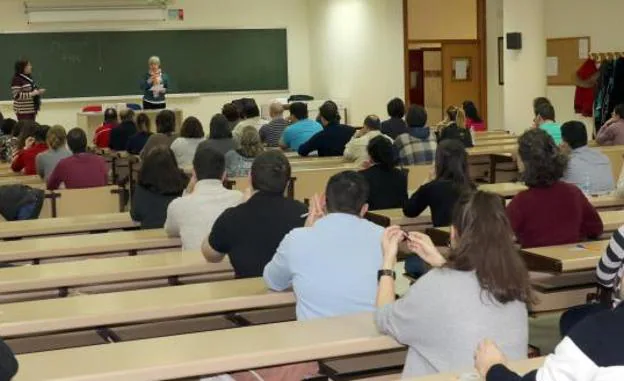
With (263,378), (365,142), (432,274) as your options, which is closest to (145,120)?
(365,142)

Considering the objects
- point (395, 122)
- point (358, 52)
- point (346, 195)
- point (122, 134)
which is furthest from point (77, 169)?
point (358, 52)

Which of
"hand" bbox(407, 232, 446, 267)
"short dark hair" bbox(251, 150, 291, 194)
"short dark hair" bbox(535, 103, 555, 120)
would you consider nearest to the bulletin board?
"short dark hair" bbox(535, 103, 555, 120)

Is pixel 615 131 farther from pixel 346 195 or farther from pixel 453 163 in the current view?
pixel 346 195

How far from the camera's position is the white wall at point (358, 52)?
15.1 meters

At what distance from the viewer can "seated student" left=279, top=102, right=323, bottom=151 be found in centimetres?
968

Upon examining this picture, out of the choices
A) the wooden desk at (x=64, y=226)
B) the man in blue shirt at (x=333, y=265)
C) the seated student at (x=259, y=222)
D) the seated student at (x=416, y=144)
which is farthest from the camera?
Answer: the seated student at (x=416, y=144)

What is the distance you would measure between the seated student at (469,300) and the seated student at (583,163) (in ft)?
11.9

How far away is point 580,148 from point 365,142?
2365 millimetres

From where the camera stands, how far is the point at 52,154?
7.82 m

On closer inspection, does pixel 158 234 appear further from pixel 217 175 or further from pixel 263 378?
pixel 263 378

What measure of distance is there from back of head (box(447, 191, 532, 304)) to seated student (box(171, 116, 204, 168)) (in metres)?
5.78

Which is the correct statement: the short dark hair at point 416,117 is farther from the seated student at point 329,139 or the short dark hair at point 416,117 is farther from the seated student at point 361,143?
the seated student at point 329,139

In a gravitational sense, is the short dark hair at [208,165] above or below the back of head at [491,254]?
above

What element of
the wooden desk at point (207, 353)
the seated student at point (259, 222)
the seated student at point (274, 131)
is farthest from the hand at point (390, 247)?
the seated student at point (274, 131)
